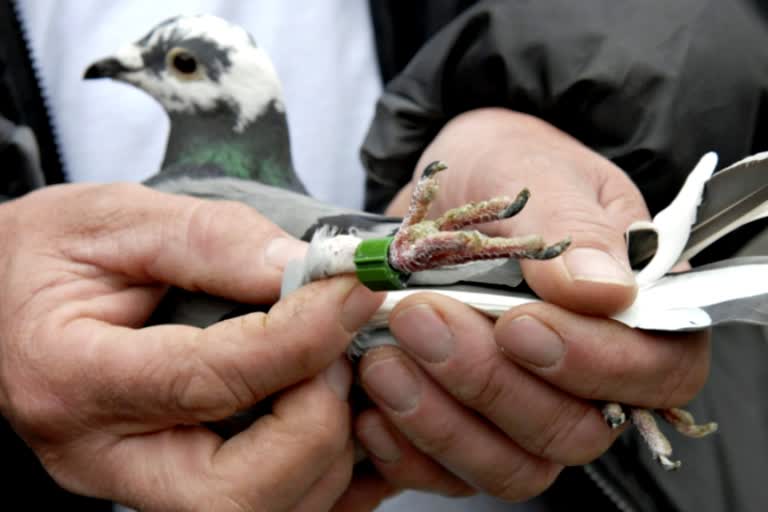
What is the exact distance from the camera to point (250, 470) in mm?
1314

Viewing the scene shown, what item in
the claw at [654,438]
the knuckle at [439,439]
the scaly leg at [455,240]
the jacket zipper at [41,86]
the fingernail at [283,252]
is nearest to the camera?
the scaly leg at [455,240]

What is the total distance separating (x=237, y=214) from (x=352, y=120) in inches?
45.3

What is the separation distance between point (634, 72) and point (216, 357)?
107cm

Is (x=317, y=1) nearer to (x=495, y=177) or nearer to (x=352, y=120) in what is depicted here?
(x=352, y=120)

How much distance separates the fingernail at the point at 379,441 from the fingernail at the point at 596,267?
46cm

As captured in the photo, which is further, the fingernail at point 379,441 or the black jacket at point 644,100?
the black jacket at point 644,100

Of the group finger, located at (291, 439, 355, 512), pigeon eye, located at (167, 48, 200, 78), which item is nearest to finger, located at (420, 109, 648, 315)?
finger, located at (291, 439, 355, 512)

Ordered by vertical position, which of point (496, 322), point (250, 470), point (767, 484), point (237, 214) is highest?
point (237, 214)

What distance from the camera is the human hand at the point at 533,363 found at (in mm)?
1252

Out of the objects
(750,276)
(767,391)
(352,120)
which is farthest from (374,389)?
(352,120)

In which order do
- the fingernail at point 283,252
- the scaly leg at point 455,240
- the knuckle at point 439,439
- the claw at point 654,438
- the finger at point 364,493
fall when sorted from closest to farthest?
the scaly leg at point 455,240 < the claw at point 654,438 < the fingernail at point 283,252 < the knuckle at point 439,439 < the finger at point 364,493

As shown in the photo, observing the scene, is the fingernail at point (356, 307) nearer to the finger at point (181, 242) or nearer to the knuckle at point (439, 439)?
the finger at point (181, 242)

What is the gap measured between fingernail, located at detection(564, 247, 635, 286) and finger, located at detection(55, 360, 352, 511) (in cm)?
42

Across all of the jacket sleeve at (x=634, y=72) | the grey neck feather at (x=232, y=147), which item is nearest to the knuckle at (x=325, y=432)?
the grey neck feather at (x=232, y=147)
